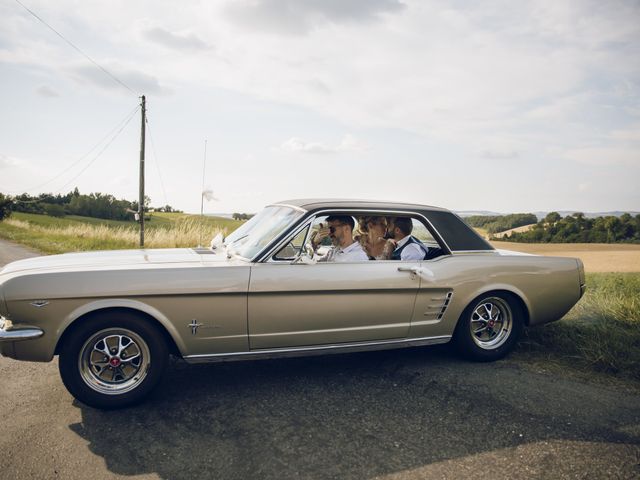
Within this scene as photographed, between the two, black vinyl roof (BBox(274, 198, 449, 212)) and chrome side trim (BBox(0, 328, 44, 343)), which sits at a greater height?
black vinyl roof (BBox(274, 198, 449, 212))

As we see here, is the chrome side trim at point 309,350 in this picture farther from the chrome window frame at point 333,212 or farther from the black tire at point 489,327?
the chrome window frame at point 333,212

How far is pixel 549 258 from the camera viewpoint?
4656mm

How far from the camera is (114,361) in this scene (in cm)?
335

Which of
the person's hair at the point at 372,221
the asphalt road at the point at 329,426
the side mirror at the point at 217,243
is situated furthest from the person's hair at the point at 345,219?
the asphalt road at the point at 329,426

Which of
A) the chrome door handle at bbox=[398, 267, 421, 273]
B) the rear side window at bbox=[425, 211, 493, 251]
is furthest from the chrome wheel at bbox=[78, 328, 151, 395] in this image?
the rear side window at bbox=[425, 211, 493, 251]

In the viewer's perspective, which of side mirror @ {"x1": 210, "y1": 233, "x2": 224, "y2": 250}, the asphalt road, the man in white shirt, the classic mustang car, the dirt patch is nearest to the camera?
the asphalt road

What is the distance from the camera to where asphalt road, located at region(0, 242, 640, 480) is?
8.77 feet

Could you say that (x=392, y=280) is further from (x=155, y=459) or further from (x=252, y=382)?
(x=155, y=459)

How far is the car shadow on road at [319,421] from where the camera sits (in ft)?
8.93

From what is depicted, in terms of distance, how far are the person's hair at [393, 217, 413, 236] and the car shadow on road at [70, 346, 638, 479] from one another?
135 centimetres

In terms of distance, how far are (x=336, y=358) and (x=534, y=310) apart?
6.91ft

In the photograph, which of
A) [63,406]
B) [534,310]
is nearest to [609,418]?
[534,310]

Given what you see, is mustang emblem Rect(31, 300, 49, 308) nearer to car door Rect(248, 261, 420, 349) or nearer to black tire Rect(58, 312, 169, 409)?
black tire Rect(58, 312, 169, 409)

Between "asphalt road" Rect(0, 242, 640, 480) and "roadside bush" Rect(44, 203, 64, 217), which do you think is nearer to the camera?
"asphalt road" Rect(0, 242, 640, 480)
